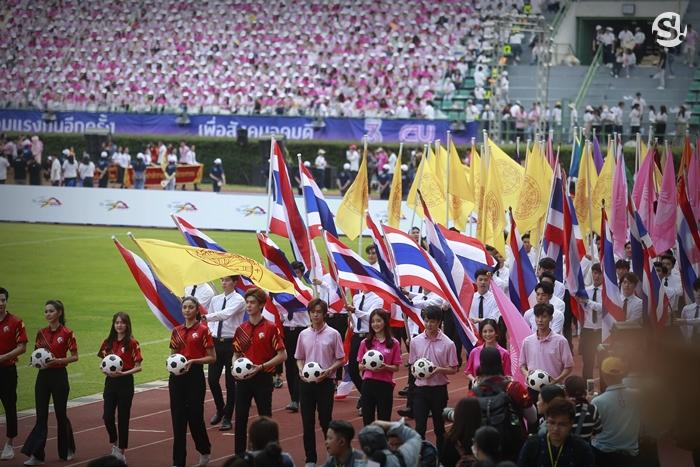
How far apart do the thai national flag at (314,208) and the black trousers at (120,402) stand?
5.22 m

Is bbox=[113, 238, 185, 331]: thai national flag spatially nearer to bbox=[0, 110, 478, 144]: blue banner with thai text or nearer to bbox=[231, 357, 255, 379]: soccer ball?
bbox=[231, 357, 255, 379]: soccer ball

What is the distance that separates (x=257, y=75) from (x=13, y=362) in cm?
3923

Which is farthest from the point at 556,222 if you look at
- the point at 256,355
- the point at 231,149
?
the point at 231,149

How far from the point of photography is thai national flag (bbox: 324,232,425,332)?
46.4 ft

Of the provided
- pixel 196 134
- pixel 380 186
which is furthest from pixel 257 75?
pixel 380 186

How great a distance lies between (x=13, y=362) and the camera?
13195 millimetres

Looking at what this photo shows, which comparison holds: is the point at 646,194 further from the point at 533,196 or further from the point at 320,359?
the point at 320,359

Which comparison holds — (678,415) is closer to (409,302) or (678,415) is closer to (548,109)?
(409,302)

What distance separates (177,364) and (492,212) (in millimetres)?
8899

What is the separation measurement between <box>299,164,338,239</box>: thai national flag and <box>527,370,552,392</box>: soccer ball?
230 inches

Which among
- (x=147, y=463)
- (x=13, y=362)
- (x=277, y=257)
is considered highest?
(x=277, y=257)

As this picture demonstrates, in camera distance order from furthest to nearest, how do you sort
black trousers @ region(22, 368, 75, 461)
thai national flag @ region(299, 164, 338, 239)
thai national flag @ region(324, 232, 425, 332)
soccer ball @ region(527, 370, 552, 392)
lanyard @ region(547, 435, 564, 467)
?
thai national flag @ region(299, 164, 338, 239)
thai national flag @ region(324, 232, 425, 332)
black trousers @ region(22, 368, 75, 461)
soccer ball @ region(527, 370, 552, 392)
lanyard @ region(547, 435, 564, 467)

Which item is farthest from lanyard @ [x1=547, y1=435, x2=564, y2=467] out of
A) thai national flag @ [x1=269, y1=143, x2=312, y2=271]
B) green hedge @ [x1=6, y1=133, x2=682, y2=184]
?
green hedge @ [x1=6, y1=133, x2=682, y2=184]

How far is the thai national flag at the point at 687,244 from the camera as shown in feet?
61.4
